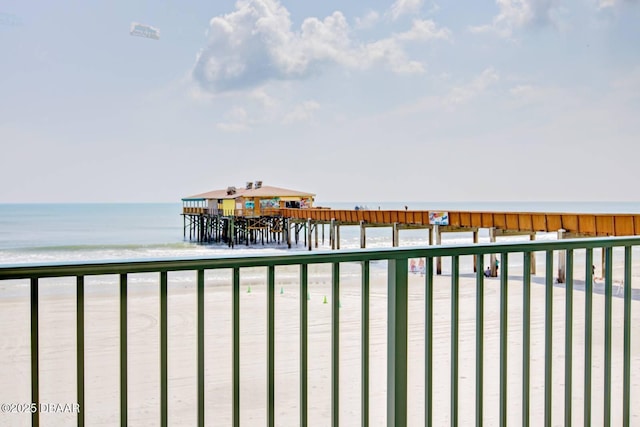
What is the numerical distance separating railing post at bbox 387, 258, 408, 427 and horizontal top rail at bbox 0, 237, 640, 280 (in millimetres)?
54

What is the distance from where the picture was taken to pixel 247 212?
98.1 feet

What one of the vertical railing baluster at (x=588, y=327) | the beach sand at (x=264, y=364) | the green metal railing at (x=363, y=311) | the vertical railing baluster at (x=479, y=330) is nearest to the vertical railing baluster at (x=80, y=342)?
the green metal railing at (x=363, y=311)

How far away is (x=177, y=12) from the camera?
50.9 m

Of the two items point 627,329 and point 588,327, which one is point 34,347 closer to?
point 588,327

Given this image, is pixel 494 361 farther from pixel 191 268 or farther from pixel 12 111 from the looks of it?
pixel 12 111

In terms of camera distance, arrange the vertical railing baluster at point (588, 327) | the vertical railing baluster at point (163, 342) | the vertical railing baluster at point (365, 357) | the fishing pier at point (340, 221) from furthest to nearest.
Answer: the fishing pier at point (340, 221), the vertical railing baluster at point (588, 327), the vertical railing baluster at point (365, 357), the vertical railing baluster at point (163, 342)

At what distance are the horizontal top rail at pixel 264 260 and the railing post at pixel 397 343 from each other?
5 cm

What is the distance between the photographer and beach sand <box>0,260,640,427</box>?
4.32 metres

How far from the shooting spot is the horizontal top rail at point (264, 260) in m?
1.11

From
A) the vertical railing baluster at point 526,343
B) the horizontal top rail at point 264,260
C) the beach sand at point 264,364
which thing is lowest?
the beach sand at point 264,364

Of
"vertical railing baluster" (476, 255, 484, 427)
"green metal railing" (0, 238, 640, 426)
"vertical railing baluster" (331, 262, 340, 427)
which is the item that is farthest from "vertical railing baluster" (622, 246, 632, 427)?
"vertical railing baluster" (331, 262, 340, 427)

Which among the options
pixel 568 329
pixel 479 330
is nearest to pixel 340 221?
pixel 568 329

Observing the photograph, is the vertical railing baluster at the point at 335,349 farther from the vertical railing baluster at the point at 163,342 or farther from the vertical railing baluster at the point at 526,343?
the vertical railing baluster at the point at 526,343

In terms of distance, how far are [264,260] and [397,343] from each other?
1.49ft
